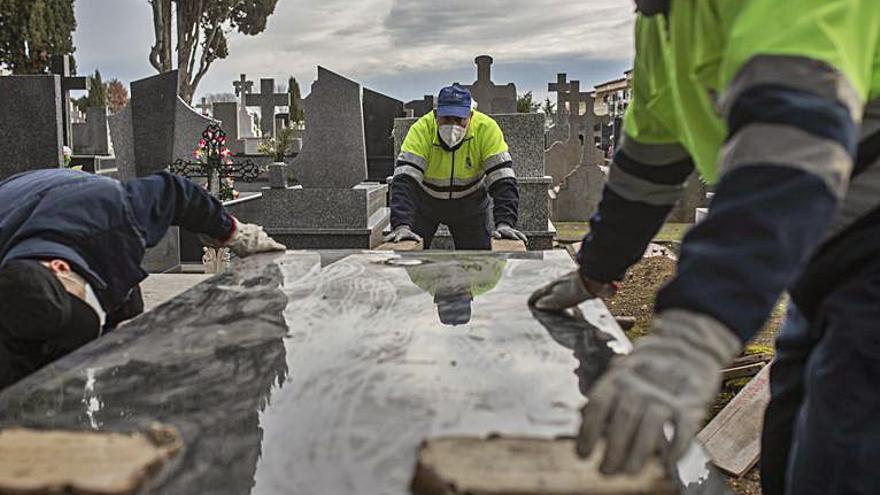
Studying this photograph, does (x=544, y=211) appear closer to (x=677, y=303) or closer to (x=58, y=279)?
(x=58, y=279)

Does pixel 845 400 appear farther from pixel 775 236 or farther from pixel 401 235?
pixel 401 235

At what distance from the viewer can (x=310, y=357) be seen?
1.75m

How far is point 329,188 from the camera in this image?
7621 millimetres

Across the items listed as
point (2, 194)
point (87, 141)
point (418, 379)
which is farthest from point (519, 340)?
point (87, 141)

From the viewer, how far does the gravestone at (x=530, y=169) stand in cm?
779

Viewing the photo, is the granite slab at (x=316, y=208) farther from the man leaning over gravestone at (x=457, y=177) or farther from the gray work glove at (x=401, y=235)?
the gray work glove at (x=401, y=235)

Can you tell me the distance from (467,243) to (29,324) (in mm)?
3609

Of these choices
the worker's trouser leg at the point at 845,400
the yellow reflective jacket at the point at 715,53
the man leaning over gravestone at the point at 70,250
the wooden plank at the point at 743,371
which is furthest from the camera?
the wooden plank at the point at 743,371

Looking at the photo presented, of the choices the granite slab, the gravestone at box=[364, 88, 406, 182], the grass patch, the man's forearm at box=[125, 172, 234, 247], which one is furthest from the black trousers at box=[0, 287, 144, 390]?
the gravestone at box=[364, 88, 406, 182]

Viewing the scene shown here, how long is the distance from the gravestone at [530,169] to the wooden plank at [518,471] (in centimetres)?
666

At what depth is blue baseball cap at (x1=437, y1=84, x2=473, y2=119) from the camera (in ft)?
16.7

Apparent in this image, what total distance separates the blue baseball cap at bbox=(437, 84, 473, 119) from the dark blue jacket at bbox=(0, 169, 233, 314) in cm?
266

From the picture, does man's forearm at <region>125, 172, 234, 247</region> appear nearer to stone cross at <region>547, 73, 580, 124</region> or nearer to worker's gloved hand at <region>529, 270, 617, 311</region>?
worker's gloved hand at <region>529, 270, 617, 311</region>

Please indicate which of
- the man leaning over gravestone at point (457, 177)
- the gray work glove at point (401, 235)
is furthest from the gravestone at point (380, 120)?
the gray work glove at point (401, 235)
